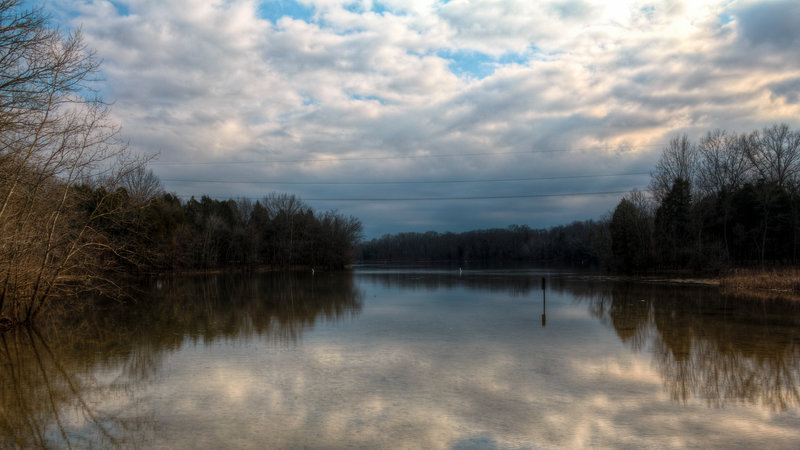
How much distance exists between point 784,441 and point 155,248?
4149 cm

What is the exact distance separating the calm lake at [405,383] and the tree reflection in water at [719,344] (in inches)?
2.2

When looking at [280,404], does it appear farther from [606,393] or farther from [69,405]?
[606,393]

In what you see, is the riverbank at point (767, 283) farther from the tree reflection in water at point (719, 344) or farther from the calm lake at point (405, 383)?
the calm lake at point (405, 383)

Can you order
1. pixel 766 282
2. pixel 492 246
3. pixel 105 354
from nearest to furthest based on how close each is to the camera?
pixel 105 354, pixel 766 282, pixel 492 246

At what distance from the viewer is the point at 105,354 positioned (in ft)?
31.9

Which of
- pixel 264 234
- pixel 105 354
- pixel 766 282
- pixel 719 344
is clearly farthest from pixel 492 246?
pixel 105 354

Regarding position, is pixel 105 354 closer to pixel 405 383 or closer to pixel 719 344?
pixel 405 383

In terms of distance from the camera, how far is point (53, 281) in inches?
500

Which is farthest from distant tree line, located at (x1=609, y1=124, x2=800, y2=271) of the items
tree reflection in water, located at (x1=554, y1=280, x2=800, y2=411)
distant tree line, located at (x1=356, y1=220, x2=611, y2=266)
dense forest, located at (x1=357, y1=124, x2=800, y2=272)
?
distant tree line, located at (x1=356, y1=220, x2=611, y2=266)

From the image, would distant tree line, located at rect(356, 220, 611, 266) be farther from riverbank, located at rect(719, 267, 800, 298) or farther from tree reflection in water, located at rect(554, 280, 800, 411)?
tree reflection in water, located at rect(554, 280, 800, 411)

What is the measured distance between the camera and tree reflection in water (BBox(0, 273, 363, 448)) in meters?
5.50

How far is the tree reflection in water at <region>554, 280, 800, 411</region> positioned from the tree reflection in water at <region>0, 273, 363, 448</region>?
7.51m

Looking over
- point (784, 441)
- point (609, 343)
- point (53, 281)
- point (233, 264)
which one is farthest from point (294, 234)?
point (784, 441)

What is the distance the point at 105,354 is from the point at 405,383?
6502 millimetres
